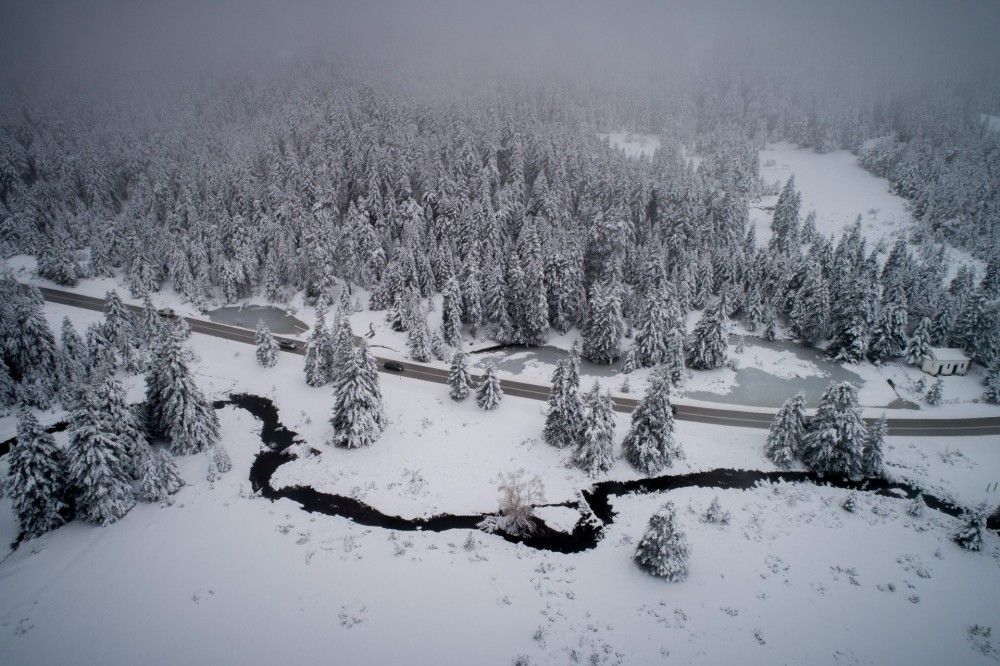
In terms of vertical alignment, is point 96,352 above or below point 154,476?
above

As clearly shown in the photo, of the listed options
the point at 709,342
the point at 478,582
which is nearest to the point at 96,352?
the point at 478,582

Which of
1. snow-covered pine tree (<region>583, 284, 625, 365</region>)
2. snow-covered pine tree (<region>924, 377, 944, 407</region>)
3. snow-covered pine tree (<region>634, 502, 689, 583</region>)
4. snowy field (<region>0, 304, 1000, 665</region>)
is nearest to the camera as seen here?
snowy field (<region>0, 304, 1000, 665</region>)

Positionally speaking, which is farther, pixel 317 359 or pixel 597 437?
pixel 317 359

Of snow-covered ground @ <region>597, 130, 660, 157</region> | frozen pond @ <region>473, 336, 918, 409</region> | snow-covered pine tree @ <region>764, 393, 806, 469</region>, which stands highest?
snow-covered ground @ <region>597, 130, 660, 157</region>

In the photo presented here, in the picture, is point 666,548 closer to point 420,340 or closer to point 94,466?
point 420,340

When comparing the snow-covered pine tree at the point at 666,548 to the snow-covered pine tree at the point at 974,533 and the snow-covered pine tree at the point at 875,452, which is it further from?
the snow-covered pine tree at the point at 875,452

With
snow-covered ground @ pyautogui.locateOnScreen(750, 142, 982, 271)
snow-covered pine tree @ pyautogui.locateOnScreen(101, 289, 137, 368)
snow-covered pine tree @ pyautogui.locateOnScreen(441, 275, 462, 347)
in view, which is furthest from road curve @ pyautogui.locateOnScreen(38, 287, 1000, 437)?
snow-covered ground @ pyautogui.locateOnScreen(750, 142, 982, 271)

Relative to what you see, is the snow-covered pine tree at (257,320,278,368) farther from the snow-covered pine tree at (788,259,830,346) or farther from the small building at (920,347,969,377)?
the small building at (920,347,969,377)
